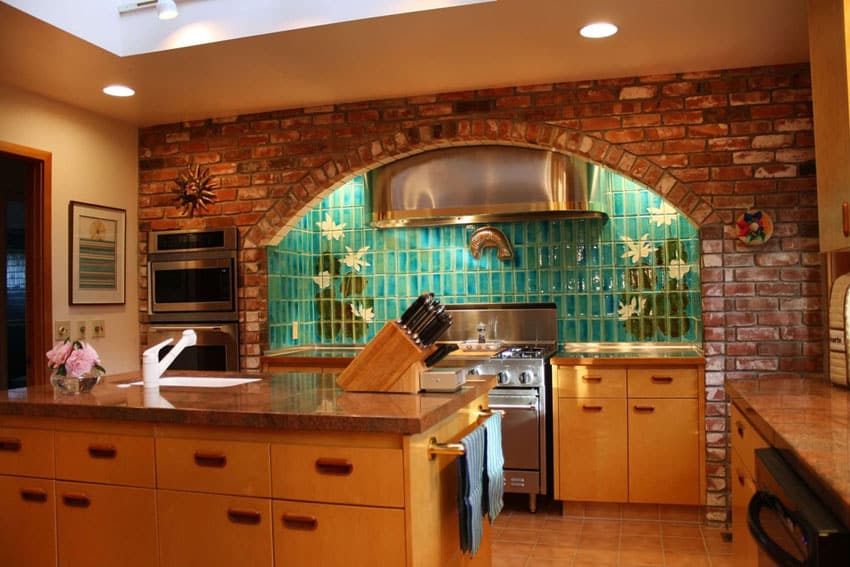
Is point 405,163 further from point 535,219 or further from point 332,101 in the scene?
point 535,219

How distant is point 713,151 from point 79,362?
10.6 feet

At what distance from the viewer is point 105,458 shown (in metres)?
2.55

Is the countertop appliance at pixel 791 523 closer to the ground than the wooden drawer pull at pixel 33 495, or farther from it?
farther from it

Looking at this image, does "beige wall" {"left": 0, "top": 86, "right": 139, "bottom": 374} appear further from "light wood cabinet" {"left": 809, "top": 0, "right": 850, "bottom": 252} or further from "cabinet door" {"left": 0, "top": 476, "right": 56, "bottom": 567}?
"light wood cabinet" {"left": 809, "top": 0, "right": 850, "bottom": 252}

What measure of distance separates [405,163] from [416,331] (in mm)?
2357

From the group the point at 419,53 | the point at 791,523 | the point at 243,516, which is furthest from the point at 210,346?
the point at 791,523

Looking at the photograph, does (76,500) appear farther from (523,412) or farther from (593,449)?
(593,449)

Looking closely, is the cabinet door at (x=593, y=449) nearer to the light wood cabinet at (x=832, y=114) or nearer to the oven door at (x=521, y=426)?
the oven door at (x=521, y=426)

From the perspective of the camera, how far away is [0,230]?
4.21m

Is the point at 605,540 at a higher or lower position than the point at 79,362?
lower

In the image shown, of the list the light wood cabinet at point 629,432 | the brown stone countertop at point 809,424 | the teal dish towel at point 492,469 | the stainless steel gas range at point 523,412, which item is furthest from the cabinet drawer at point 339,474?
the light wood cabinet at point 629,432

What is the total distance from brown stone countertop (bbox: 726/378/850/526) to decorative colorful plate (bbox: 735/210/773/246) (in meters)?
1.04

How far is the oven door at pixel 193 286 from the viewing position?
4.74 meters

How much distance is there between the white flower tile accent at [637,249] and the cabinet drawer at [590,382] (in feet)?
3.11
